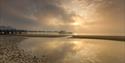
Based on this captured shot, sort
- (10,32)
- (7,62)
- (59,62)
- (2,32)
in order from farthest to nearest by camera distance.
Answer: (10,32), (2,32), (59,62), (7,62)

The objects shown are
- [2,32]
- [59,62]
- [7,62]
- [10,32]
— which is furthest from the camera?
[10,32]

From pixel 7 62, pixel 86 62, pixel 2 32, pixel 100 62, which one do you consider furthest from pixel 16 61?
pixel 2 32

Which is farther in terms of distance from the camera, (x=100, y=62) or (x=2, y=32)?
(x=2, y=32)

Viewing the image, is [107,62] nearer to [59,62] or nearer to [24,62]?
[59,62]

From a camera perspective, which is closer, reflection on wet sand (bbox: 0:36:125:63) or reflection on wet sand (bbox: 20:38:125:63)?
reflection on wet sand (bbox: 0:36:125:63)

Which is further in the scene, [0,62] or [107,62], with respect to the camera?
[107,62]

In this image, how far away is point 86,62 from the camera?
15.0 m

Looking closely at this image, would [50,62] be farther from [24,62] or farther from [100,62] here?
[100,62]

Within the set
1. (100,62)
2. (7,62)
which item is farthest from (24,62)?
(100,62)

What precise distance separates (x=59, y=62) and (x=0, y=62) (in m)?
5.45

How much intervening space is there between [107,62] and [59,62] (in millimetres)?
4785

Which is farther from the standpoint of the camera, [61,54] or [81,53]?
[81,53]

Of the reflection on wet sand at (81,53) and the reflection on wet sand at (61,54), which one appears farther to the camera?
the reflection on wet sand at (81,53)

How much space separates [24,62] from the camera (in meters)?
14.3
